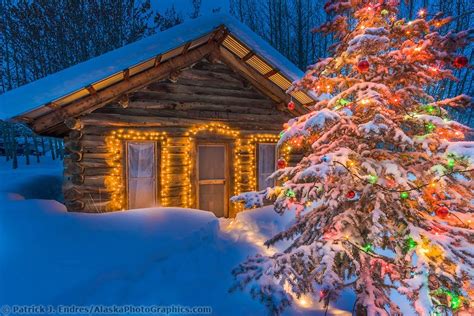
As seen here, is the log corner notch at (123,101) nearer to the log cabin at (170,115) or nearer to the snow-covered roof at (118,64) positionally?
the log cabin at (170,115)

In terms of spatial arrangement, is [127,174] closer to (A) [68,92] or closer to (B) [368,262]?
(A) [68,92]

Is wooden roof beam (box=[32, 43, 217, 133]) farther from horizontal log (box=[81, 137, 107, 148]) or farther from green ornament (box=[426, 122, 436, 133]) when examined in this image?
green ornament (box=[426, 122, 436, 133])

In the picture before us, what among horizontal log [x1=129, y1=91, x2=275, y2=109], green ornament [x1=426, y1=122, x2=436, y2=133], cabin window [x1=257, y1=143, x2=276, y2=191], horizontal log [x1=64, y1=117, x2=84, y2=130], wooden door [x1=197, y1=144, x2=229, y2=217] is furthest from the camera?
cabin window [x1=257, y1=143, x2=276, y2=191]

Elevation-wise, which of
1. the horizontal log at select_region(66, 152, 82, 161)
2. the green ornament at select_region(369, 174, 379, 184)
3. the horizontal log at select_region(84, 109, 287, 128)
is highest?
the horizontal log at select_region(84, 109, 287, 128)

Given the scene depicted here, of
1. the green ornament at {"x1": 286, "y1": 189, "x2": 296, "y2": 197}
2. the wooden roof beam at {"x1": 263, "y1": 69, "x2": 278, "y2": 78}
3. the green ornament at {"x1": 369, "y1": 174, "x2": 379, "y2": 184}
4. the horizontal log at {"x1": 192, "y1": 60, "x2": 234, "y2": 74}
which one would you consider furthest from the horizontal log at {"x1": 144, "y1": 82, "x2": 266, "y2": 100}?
the green ornament at {"x1": 369, "y1": 174, "x2": 379, "y2": 184}

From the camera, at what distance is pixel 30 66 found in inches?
778

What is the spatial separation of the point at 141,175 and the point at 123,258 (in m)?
3.23

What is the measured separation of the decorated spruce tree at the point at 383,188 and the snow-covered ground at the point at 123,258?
45.4 inches

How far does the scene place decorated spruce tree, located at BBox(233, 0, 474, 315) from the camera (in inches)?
111

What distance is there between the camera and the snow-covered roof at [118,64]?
5078mm

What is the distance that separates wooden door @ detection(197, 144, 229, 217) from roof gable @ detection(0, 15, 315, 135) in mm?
2840

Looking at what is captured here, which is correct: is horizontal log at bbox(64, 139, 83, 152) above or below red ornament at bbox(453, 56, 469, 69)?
below

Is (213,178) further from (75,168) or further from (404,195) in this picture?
(404,195)

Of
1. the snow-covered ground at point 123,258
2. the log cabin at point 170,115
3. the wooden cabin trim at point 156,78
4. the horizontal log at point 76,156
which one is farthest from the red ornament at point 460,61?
the horizontal log at point 76,156
